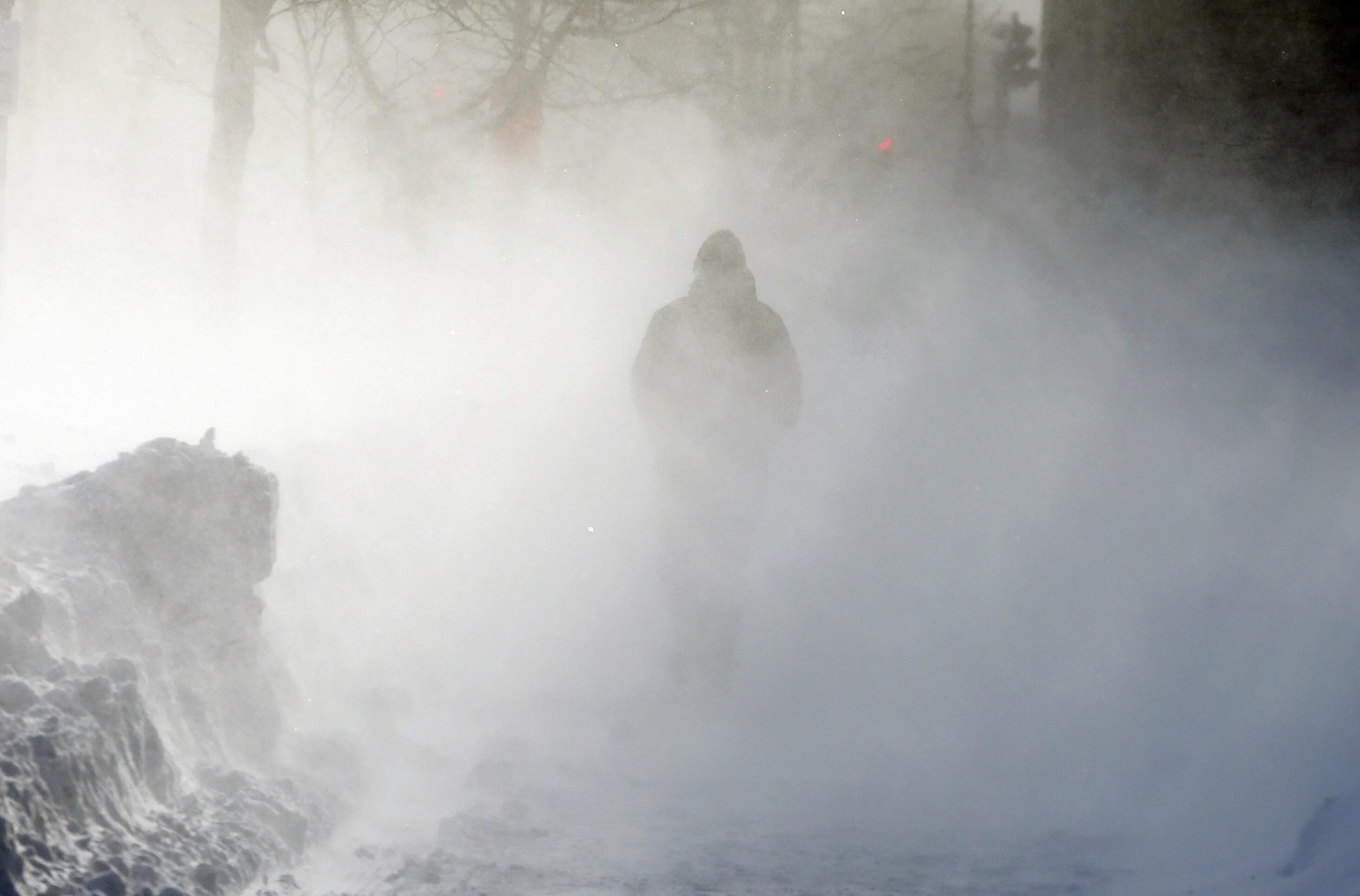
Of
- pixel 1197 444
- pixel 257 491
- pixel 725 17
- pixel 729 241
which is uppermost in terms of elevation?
pixel 725 17

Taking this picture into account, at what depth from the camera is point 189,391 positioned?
8336mm

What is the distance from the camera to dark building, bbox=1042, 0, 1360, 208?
8.77m

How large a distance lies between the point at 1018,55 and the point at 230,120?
6.61 m

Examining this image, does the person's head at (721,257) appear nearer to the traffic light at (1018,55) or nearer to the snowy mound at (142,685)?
the snowy mound at (142,685)

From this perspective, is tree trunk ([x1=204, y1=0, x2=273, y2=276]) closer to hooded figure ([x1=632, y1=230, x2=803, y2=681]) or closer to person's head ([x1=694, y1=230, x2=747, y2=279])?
hooded figure ([x1=632, y1=230, x2=803, y2=681])

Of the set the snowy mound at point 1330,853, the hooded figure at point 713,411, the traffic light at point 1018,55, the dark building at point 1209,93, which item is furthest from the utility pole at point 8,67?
the traffic light at point 1018,55

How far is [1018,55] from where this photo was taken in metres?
10.7

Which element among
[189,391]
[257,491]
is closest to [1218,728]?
[257,491]

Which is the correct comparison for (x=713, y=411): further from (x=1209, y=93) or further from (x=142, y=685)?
(x=1209, y=93)

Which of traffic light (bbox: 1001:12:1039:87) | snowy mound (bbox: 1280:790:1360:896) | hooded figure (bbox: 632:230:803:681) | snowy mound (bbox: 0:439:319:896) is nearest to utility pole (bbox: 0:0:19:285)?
snowy mound (bbox: 0:439:319:896)

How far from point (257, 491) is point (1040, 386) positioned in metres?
7.59

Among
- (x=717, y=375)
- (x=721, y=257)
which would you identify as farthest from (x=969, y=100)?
(x=717, y=375)

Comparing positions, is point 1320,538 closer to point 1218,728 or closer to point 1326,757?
point 1218,728

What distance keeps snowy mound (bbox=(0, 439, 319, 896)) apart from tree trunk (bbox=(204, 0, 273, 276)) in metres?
6.00
